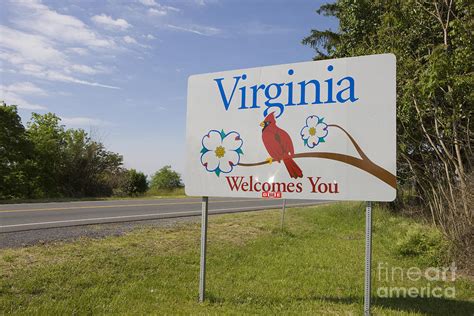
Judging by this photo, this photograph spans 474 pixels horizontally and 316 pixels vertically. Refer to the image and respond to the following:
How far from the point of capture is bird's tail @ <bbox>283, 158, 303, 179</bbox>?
4781 mm

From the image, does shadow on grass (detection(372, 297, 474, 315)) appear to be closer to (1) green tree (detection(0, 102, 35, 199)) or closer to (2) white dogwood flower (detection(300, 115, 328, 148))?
(2) white dogwood flower (detection(300, 115, 328, 148))

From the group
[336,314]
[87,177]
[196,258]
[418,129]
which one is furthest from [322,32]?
[87,177]

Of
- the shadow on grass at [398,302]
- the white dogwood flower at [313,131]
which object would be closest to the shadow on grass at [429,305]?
the shadow on grass at [398,302]

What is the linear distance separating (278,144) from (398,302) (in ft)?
8.00

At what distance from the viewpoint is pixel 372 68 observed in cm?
444

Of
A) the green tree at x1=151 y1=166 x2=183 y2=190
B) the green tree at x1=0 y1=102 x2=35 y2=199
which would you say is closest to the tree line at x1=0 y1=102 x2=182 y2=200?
the green tree at x1=0 y1=102 x2=35 y2=199

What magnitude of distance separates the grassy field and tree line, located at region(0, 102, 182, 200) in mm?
20377

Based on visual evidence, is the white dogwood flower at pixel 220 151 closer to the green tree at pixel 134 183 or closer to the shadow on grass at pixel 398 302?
the shadow on grass at pixel 398 302

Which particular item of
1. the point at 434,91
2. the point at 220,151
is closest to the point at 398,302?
the point at 220,151

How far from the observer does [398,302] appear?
5.10 metres

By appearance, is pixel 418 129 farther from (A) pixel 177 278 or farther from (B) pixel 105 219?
(B) pixel 105 219

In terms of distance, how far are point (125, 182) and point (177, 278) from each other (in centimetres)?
2512

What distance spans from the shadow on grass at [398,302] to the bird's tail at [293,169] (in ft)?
4.98

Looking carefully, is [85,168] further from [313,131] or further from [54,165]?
[313,131]
